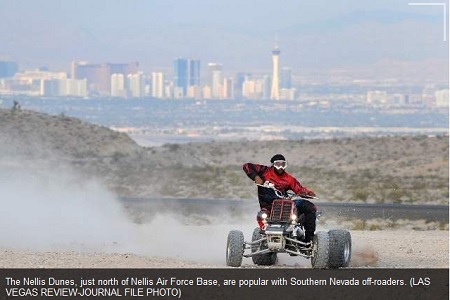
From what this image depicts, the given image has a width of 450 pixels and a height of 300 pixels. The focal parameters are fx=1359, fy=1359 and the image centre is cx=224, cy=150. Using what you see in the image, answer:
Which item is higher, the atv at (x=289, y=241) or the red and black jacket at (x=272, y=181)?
the red and black jacket at (x=272, y=181)

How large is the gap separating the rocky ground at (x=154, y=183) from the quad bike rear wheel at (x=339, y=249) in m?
1.45

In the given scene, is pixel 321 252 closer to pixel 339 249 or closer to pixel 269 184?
pixel 339 249

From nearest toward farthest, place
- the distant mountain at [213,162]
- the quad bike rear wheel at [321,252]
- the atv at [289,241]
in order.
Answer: the quad bike rear wheel at [321,252] < the atv at [289,241] < the distant mountain at [213,162]

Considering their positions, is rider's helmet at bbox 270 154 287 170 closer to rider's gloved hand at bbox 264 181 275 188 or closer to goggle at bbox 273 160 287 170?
goggle at bbox 273 160 287 170

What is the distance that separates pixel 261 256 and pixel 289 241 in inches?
46.8

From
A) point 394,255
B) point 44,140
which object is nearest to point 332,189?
point 44,140

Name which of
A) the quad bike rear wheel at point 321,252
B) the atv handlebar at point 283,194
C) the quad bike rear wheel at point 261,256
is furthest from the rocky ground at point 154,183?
the quad bike rear wheel at point 321,252

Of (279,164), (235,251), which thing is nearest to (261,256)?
(235,251)

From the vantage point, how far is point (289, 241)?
2053 centimetres

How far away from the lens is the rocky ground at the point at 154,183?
2380 cm

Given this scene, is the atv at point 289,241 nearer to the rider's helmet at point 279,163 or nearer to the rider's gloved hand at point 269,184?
the rider's gloved hand at point 269,184
